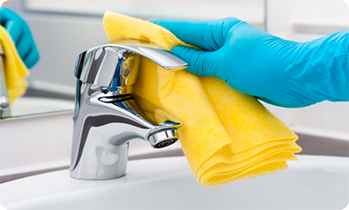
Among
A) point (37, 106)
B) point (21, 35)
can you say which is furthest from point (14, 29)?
point (37, 106)

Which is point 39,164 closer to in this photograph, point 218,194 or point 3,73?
point 3,73

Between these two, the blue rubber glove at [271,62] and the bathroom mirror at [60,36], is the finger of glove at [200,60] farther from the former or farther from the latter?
the bathroom mirror at [60,36]

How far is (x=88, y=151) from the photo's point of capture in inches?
18.9

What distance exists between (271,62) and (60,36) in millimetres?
369

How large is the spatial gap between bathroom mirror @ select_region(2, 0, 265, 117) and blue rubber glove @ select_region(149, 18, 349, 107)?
25 cm

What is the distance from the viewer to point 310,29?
34.9 inches

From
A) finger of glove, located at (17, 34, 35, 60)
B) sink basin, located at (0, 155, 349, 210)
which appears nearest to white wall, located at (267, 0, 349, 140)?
sink basin, located at (0, 155, 349, 210)

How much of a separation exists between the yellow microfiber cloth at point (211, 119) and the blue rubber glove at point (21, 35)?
0.19 meters

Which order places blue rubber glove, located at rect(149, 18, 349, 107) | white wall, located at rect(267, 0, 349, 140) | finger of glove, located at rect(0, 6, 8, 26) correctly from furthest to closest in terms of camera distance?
white wall, located at rect(267, 0, 349, 140)
finger of glove, located at rect(0, 6, 8, 26)
blue rubber glove, located at rect(149, 18, 349, 107)

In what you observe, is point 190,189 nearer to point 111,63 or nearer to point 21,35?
point 111,63

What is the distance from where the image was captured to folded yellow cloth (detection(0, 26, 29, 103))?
56 cm

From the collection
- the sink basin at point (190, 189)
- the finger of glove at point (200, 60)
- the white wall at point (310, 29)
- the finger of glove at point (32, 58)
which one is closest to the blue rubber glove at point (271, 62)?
the finger of glove at point (200, 60)

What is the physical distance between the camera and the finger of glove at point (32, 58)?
0.59m

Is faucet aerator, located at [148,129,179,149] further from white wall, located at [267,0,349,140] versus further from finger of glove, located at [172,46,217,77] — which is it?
white wall, located at [267,0,349,140]
